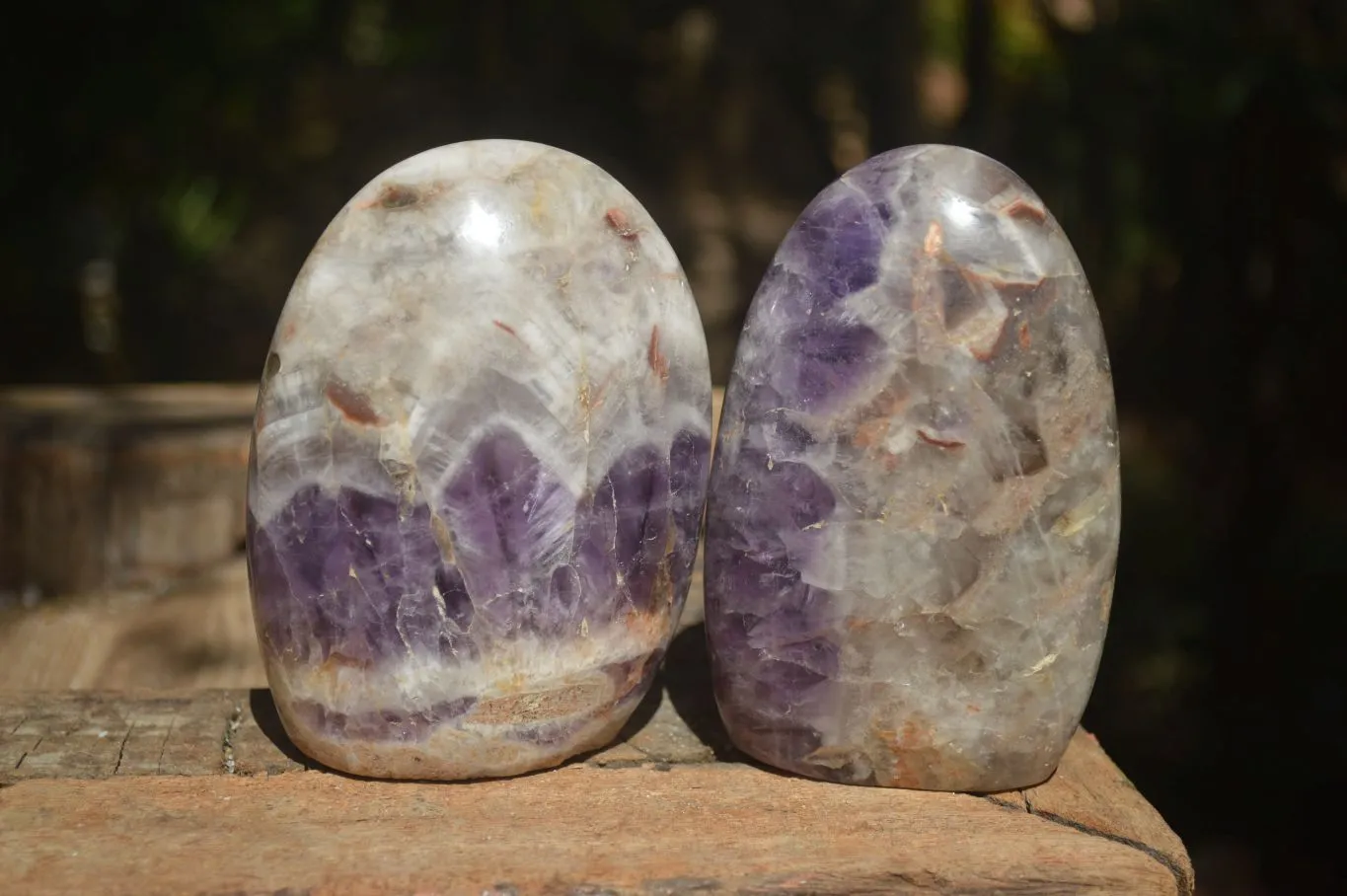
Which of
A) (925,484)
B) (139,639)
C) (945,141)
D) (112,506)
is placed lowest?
(139,639)

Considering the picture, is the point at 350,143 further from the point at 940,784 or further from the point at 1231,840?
the point at 940,784

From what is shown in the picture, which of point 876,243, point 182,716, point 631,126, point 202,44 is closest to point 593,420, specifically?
point 876,243

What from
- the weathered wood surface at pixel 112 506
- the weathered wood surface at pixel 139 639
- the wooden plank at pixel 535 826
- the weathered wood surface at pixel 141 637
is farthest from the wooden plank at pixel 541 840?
the weathered wood surface at pixel 112 506

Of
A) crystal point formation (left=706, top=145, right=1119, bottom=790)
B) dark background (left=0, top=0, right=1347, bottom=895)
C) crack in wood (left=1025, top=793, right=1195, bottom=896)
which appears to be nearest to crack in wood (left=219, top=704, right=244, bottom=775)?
crystal point formation (left=706, top=145, right=1119, bottom=790)

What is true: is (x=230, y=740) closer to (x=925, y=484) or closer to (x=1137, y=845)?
(x=925, y=484)

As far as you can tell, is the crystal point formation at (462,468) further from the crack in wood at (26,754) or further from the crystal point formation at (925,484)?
the crack in wood at (26,754)

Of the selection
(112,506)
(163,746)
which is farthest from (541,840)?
(112,506)
